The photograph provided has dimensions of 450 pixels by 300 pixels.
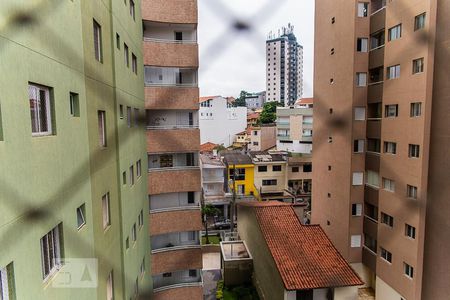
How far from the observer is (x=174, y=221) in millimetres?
4250

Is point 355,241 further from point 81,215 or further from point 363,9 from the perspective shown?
point 81,215

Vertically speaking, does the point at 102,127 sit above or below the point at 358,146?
above

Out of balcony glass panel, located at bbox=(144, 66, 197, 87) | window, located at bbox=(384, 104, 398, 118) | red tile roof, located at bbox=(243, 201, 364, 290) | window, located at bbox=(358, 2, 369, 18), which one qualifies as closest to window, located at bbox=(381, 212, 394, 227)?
red tile roof, located at bbox=(243, 201, 364, 290)

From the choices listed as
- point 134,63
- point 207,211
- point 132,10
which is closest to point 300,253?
point 134,63

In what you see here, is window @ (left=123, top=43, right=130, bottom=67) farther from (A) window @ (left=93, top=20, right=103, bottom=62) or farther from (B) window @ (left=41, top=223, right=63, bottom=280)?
(B) window @ (left=41, top=223, right=63, bottom=280)

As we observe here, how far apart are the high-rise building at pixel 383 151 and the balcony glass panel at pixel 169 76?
164 cm

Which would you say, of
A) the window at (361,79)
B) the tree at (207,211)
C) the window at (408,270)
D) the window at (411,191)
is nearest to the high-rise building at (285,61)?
the window at (411,191)

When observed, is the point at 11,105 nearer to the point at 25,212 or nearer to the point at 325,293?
the point at 25,212

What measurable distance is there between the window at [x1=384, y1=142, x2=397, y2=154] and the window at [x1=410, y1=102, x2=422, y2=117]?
712mm

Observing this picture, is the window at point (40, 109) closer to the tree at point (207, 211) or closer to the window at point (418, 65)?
the window at point (418, 65)

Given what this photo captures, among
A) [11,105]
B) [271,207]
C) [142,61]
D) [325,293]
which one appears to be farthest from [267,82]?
[271,207]

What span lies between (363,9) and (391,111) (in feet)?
6.87

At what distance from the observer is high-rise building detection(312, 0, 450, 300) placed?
422 centimetres

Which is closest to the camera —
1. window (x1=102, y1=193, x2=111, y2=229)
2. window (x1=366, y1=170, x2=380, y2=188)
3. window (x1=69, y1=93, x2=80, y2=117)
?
window (x1=69, y1=93, x2=80, y2=117)
